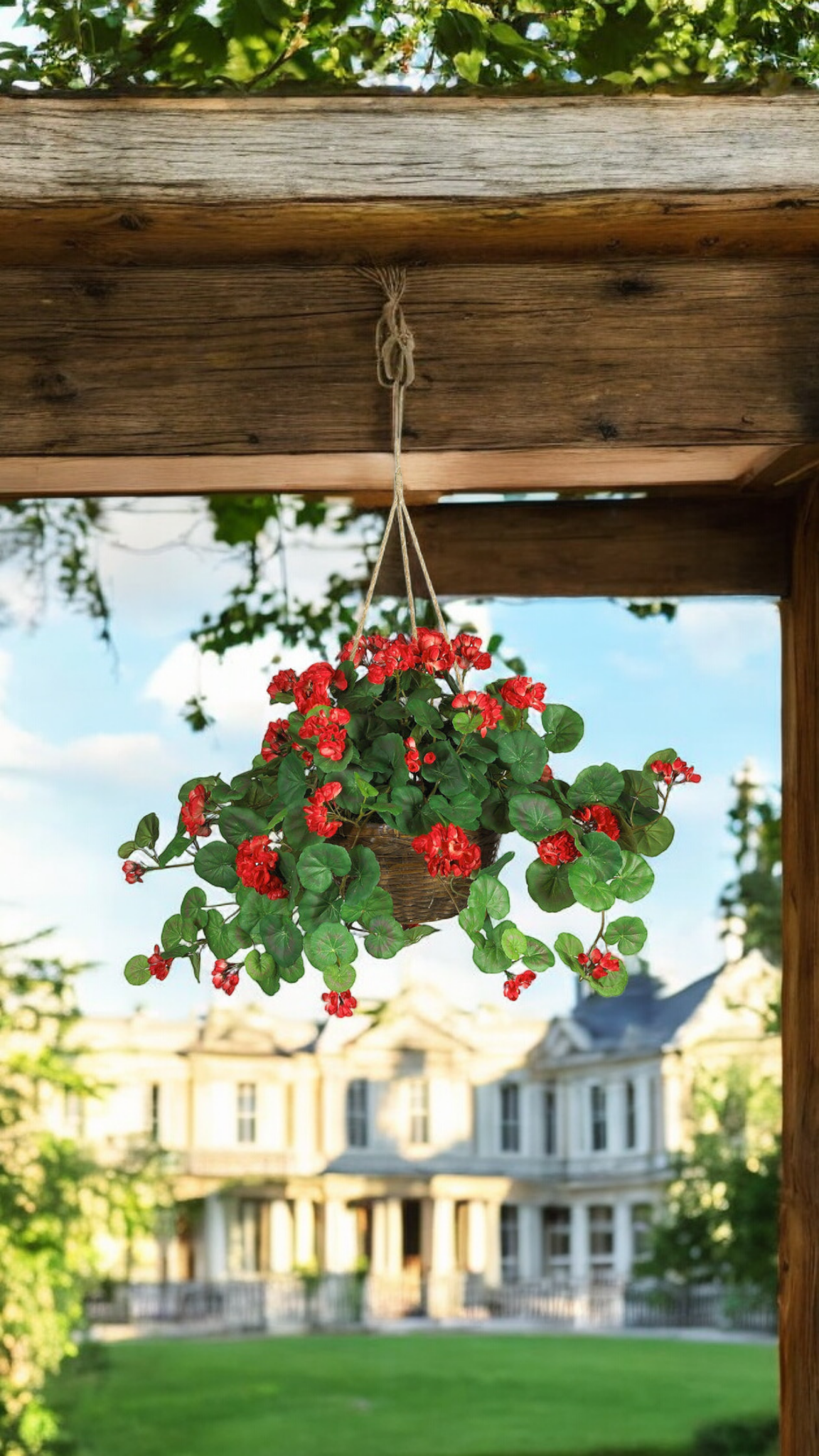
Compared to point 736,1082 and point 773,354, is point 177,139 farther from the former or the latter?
point 736,1082

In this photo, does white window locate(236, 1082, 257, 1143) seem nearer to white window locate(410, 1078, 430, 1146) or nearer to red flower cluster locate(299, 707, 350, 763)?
white window locate(410, 1078, 430, 1146)

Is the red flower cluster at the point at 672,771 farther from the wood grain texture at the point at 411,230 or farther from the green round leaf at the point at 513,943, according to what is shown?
the wood grain texture at the point at 411,230

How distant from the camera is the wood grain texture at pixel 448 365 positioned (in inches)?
58.1

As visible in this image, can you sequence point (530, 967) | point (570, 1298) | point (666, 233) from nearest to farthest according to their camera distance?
point (530, 967) < point (666, 233) < point (570, 1298)

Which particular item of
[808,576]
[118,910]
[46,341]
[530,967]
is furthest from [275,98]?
[118,910]

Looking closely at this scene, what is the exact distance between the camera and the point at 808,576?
73.7 inches

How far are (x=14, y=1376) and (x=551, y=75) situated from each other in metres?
4.49

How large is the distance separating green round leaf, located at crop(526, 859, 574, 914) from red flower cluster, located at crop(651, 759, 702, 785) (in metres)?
0.12

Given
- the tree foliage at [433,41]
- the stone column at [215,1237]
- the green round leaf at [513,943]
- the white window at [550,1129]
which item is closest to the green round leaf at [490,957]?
the green round leaf at [513,943]

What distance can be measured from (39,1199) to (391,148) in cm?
458

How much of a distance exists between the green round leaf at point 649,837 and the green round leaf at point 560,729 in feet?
0.29

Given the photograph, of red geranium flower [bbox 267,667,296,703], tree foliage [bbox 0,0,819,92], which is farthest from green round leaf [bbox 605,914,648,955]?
tree foliage [bbox 0,0,819,92]

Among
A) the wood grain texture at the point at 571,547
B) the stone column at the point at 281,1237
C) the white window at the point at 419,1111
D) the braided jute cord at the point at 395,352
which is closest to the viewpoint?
the braided jute cord at the point at 395,352

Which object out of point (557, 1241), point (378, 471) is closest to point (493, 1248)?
point (557, 1241)
